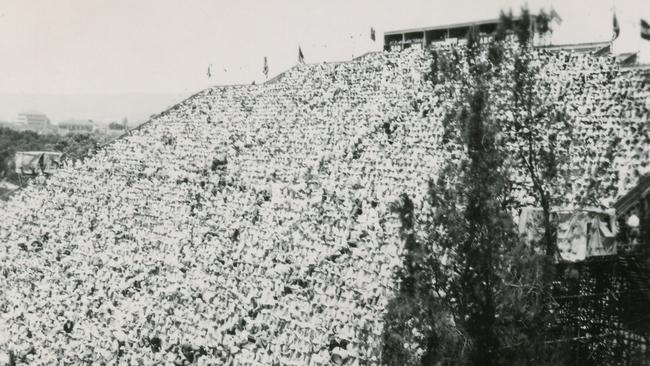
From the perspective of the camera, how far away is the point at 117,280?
12.4 m

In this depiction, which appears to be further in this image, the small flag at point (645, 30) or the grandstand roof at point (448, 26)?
the grandstand roof at point (448, 26)

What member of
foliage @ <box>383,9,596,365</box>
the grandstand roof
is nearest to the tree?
foliage @ <box>383,9,596,365</box>

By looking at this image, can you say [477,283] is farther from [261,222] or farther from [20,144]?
[20,144]

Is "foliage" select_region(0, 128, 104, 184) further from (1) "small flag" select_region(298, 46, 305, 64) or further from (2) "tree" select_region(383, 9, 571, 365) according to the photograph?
(2) "tree" select_region(383, 9, 571, 365)

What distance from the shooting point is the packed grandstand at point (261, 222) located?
961cm

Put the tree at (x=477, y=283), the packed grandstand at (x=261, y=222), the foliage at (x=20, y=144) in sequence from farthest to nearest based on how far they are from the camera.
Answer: the foliage at (x=20, y=144)
the packed grandstand at (x=261, y=222)
the tree at (x=477, y=283)

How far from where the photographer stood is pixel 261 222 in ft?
40.6

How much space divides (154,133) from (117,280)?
8.96 m

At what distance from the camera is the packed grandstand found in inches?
378

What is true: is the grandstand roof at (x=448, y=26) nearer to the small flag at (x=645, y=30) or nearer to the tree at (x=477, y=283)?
the small flag at (x=645, y=30)

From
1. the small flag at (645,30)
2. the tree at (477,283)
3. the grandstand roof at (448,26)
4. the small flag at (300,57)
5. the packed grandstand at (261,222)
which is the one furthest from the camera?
the small flag at (300,57)

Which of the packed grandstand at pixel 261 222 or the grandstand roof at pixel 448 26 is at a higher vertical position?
the grandstand roof at pixel 448 26

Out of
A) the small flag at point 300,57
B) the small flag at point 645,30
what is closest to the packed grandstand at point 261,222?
the small flag at point 645,30

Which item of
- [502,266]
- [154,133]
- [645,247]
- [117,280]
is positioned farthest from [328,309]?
[154,133]
